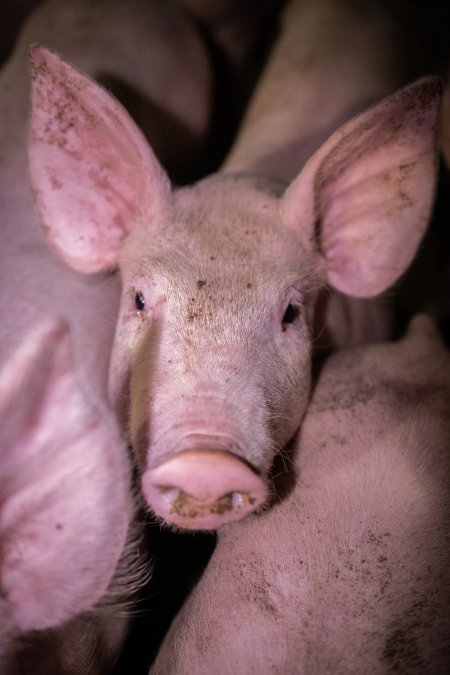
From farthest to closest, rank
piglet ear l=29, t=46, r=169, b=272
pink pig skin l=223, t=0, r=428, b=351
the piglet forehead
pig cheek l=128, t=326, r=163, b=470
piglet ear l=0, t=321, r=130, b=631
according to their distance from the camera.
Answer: pink pig skin l=223, t=0, r=428, b=351 → piglet ear l=29, t=46, r=169, b=272 → the piglet forehead → pig cheek l=128, t=326, r=163, b=470 → piglet ear l=0, t=321, r=130, b=631

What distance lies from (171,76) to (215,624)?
2.14m

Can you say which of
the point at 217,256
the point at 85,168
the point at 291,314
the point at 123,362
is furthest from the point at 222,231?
the point at 85,168

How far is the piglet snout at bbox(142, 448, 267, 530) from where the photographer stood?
3.98ft

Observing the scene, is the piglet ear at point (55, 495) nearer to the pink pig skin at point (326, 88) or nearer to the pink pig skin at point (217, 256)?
the pink pig skin at point (217, 256)

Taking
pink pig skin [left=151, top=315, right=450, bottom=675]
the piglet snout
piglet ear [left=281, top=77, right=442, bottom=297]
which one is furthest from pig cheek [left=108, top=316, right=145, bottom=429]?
piglet ear [left=281, top=77, right=442, bottom=297]

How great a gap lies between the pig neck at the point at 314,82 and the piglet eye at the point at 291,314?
859mm

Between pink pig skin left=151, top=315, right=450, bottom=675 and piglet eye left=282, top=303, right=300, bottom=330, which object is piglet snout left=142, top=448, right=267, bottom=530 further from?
piglet eye left=282, top=303, right=300, bottom=330

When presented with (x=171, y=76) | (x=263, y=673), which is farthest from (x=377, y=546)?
(x=171, y=76)

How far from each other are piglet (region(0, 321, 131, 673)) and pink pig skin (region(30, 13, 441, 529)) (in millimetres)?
231

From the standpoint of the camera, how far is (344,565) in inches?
51.6

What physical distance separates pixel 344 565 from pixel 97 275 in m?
1.27

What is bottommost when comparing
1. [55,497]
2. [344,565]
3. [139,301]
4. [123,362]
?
[344,565]

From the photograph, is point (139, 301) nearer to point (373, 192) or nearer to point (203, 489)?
point (203, 489)

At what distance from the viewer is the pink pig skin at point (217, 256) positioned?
131 centimetres
